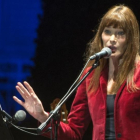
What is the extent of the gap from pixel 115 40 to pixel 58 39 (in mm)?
2097

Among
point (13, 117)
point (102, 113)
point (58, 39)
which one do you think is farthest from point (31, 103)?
point (58, 39)

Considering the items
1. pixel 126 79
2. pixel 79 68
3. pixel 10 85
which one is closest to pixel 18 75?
pixel 10 85

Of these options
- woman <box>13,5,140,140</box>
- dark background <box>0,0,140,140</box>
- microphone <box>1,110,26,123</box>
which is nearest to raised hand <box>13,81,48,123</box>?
woman <box>13,5,140,140</box>

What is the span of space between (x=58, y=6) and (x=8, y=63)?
0.84 m

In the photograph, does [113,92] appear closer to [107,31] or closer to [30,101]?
[107,31]

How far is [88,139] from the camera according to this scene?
4.71 metres

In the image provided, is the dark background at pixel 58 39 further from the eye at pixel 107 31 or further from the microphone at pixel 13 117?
the microphone at pixel 13 117

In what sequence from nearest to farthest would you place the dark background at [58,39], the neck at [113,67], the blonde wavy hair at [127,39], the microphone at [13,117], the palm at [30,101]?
the microphone at [13,117], the palm at [30,101], the blonde wavy hair at [127,39], the neck at [113,67], the dark background at [58,39]

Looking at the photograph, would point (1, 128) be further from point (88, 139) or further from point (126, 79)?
point (88, 139)

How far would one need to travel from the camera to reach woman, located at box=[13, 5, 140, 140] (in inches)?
93.6

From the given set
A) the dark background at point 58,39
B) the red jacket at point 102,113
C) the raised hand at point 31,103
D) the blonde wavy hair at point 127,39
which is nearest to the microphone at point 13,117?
the raised hand at point 31,103

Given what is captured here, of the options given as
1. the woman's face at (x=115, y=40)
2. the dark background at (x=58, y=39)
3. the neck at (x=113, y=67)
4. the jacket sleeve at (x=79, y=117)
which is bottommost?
the jacket sleeve at (x=79, y=117)

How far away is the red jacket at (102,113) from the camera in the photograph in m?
2.37

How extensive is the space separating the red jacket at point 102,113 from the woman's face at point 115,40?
0.53ft
